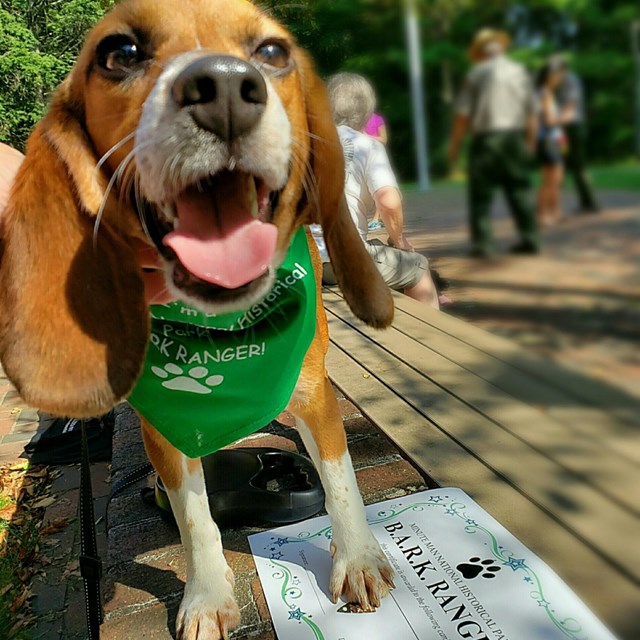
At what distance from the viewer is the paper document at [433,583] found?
175 centimetres

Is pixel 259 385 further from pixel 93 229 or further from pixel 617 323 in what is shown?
pixel 617 323

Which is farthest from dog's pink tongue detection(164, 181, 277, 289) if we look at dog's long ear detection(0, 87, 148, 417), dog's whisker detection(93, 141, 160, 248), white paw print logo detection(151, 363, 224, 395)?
white paw print logo detection(151, 363, 224, 395)

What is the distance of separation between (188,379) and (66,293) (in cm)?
59

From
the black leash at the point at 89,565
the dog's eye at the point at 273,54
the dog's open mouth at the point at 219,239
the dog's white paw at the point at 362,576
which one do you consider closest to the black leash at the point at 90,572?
the black leash at the point at 89,565

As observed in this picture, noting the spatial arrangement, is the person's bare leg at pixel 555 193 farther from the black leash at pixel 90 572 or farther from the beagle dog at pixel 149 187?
the black leash at pixel 90 572

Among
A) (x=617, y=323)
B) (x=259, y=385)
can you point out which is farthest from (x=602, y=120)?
A: (x=259, y=385)

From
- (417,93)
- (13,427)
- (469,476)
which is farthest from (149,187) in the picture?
(13,427)

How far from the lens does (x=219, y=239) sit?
1389mm

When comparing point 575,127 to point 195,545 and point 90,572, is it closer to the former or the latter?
point 195,545

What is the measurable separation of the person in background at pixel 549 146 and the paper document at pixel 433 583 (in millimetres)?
1799

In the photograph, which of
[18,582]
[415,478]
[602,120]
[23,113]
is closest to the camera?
[602,120]

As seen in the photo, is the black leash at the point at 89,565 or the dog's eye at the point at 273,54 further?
the black leash at the point at 89,565

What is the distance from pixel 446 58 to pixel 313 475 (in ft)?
8.50

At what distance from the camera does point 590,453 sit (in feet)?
0.95
